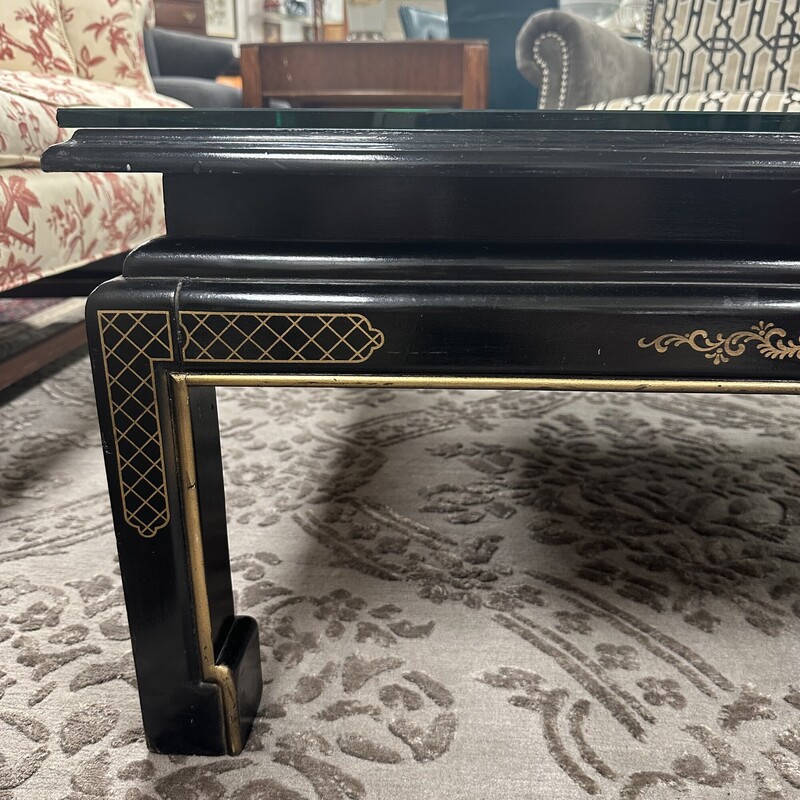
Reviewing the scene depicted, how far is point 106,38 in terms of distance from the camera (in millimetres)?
2354

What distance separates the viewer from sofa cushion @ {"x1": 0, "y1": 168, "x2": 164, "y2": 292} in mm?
1315

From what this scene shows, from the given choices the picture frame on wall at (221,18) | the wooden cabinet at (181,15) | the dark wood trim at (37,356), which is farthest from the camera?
the picture frame on wall at (221,18)

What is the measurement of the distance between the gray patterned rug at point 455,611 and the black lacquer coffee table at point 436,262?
0.98 feet

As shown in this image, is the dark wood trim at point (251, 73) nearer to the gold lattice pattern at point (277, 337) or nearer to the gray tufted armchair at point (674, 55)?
the gray tufted armchair at point (674, 55)

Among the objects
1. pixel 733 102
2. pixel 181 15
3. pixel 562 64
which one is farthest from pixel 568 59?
pixel 181 15

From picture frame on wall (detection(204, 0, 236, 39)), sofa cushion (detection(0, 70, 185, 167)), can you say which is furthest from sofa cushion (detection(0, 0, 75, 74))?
picture frame on wall (detection(204, 0, 236, 39))

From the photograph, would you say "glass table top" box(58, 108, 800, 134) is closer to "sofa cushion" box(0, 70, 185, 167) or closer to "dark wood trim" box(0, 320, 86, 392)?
"sofa cushion" box(0, 70, 185, 167)

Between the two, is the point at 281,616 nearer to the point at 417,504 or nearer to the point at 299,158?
the point at 417,504

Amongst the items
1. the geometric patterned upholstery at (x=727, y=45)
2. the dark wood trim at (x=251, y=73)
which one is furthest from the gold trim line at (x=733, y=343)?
the dark wood trim at (x=251, y=73)

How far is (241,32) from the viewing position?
666cm

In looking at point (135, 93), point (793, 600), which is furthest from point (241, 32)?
point (793, 600)

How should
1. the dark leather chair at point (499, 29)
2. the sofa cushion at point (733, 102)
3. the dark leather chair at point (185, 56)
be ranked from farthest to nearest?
1. the dark leather chair at point (185, 56)
2. the dark leather chair at point (499, 29)
3. the sofa cushion at point (733, 102)

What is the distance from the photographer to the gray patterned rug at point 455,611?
2.46 ft

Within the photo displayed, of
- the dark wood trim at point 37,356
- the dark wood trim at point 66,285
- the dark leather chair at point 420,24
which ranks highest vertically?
the dark leather chair at point 420,24
